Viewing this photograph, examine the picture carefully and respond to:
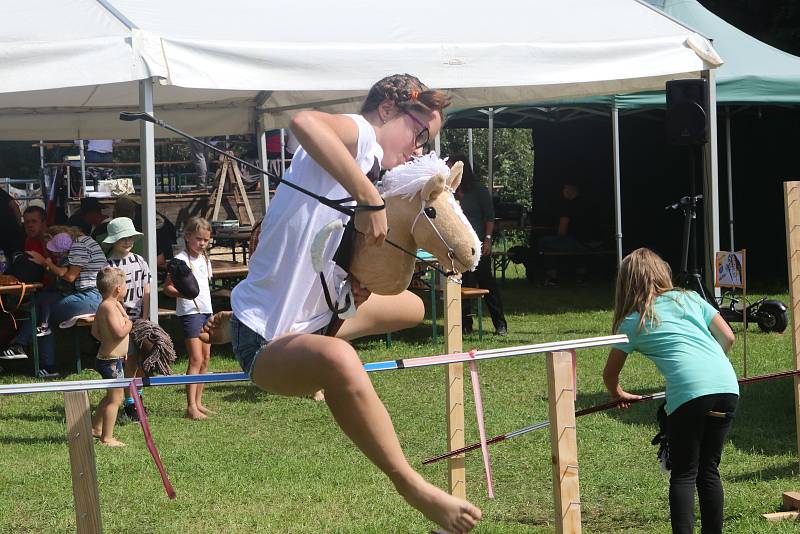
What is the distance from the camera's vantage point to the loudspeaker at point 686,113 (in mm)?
9188

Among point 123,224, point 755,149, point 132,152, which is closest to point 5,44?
point 123,224

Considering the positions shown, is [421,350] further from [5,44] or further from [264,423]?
[5,44]

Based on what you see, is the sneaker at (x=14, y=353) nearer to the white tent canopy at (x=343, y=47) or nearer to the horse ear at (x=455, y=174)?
the white tent canopy at (x=343, y=47)

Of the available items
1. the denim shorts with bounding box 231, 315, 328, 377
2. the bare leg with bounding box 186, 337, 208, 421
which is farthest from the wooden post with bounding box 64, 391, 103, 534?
the bare leg with bounding box 186, 337, 208, 421

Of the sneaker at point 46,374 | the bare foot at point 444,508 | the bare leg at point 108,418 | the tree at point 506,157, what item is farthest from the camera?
the tree at point 506,157

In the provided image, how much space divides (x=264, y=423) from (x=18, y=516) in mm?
2227

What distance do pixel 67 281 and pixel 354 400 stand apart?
636 cm

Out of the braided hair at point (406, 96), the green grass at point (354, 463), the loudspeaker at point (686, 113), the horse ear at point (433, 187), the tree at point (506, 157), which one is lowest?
the green grass at point (354, 463)

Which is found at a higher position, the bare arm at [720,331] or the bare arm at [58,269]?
the bare arm at [58,269]

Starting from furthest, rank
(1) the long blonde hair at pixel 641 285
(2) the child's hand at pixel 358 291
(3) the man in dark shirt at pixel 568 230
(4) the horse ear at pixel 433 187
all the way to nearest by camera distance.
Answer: (3) the man in dark shirt at pixel 568 230
(1) the long blonde hair at pixel 641 285
(2) the child's hand at pixel 358 291
(4) the horse ear at pixel 433 187

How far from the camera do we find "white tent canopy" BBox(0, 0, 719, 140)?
7.11 m

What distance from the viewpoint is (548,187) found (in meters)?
17.7

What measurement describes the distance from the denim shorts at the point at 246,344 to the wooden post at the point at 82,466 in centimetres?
47

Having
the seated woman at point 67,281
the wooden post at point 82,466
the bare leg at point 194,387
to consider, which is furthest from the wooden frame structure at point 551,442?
the seated woman at point 67,281
